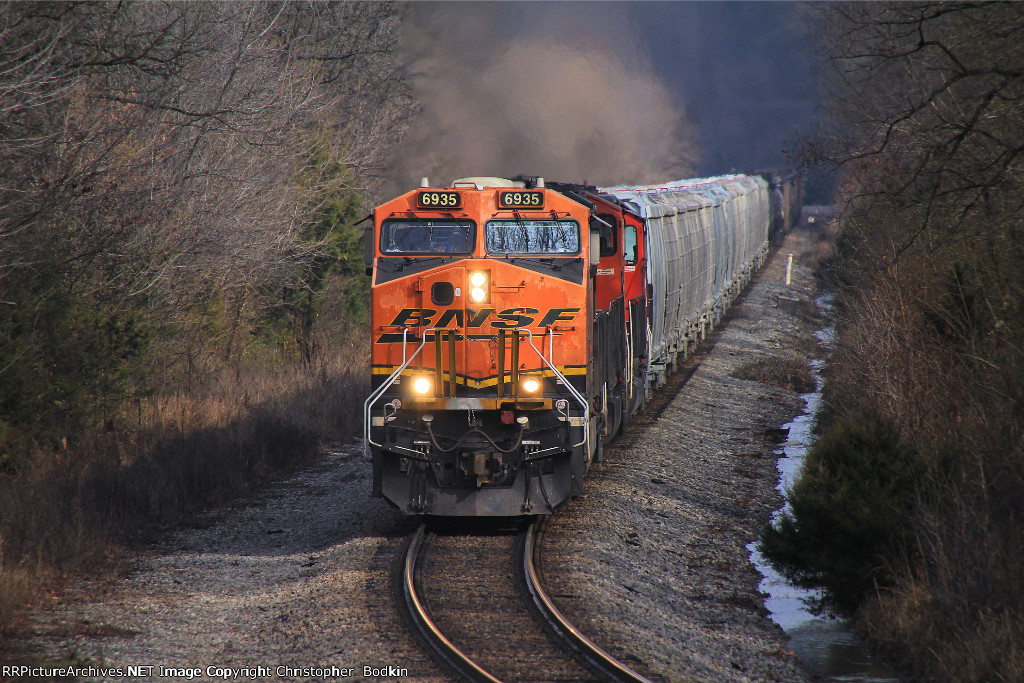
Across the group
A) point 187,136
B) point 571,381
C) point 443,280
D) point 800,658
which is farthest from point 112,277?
point 800,658

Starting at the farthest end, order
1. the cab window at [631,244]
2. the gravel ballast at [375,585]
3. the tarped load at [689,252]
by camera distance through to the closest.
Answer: the tarped load at [689,252] < the cab window at [631,244] < the gravel ballast at [375,585]

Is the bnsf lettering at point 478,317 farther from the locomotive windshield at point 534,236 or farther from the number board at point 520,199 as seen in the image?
the number board at point 520,199

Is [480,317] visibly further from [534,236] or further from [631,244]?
[631,244]

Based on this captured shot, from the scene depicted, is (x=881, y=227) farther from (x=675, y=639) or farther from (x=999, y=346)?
(x=675, y=639)

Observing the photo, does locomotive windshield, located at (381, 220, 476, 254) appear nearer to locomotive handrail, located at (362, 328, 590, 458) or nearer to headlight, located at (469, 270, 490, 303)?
headlight, located at (469, 270, 490, 303)

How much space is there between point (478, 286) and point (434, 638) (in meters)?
4.05

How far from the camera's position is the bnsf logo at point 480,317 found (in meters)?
9.98

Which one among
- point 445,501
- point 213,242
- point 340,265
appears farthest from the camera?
point 340,265

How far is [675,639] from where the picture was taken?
24.5ft

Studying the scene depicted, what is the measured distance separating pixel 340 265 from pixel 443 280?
16455mm

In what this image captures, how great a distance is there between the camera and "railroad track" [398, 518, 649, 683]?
6734 millimetres

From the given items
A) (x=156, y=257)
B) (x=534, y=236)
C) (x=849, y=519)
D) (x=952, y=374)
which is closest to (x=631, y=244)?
(x=534, y=236)

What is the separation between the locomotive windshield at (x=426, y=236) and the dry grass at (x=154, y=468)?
4342 millimetres

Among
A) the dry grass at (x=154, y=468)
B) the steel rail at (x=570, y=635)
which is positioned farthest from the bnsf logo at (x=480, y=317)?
the dry grass at (x=154, y=468)
